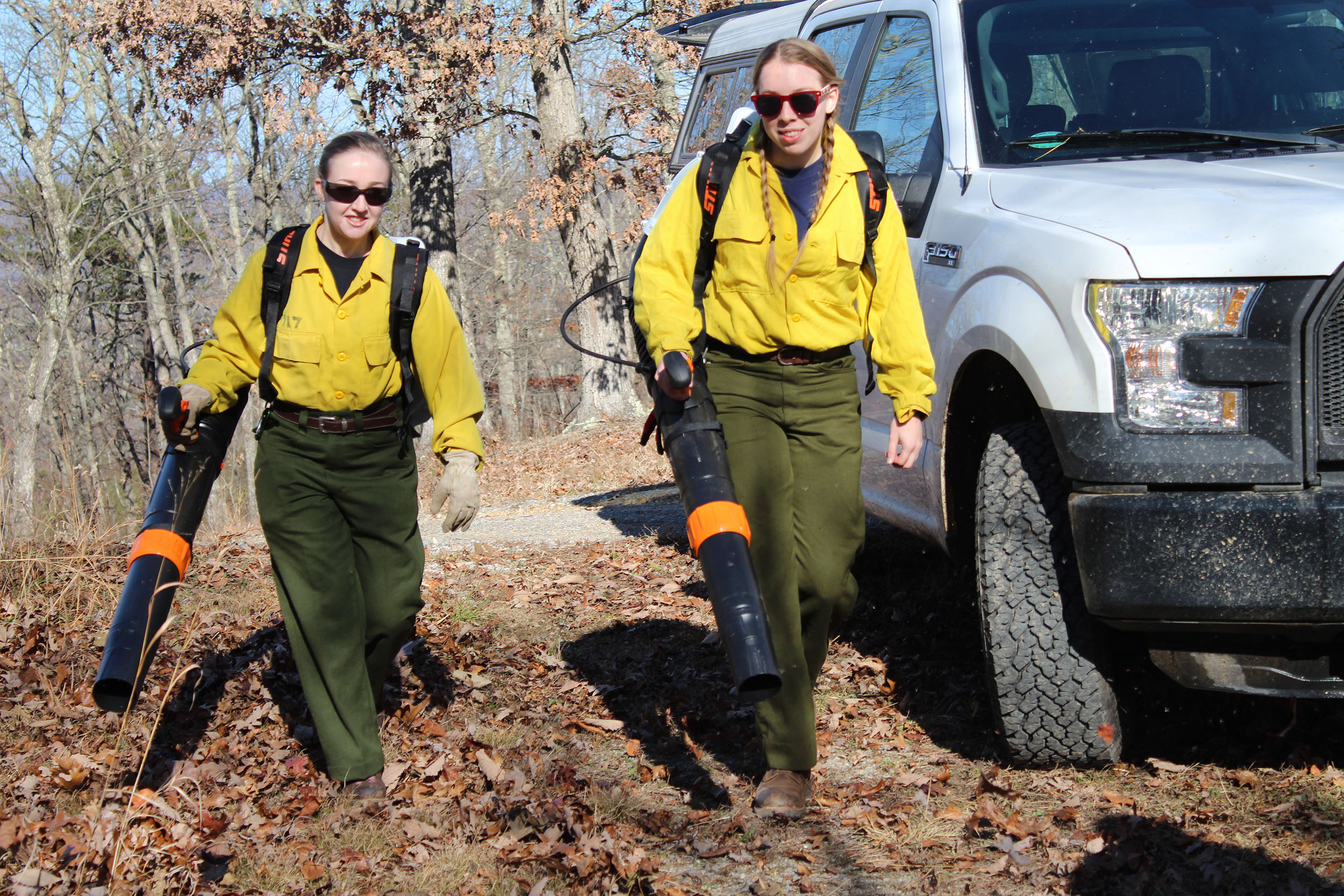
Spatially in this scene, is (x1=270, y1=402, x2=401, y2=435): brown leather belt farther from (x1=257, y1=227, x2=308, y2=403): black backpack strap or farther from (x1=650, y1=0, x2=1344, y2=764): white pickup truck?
(x1=650, y1=0, x2=1344, y2=764): white pickup truck

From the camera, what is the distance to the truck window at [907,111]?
4.31 m

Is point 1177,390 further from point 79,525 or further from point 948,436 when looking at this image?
point 79,525

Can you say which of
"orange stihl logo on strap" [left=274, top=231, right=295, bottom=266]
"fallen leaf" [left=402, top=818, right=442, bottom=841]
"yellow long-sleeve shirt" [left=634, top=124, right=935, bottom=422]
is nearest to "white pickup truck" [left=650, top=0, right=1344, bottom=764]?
"yellow long-sleeve shirt" [left=634, top=124, right=935, bottom=422]

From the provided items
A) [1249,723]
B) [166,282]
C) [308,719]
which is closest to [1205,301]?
[1249,723]

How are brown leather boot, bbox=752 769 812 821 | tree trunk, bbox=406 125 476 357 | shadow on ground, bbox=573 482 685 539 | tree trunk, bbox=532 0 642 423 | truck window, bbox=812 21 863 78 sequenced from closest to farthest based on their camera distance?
brown leather boot, bbox=752 769 812 821
truck window, bbox=812 21 863 78
shadow on ground, bbox=573 482 685 539
tree trunk, bbox=532 0 642 423
tree trunk, bbox=406 125 476 357

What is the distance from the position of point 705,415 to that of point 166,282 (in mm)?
28377

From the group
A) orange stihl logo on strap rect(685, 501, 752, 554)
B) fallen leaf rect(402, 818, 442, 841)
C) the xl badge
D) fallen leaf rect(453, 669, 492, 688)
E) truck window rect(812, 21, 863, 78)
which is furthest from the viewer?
truck window rect(812, 21, 863, 78)

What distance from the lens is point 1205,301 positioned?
3109mm

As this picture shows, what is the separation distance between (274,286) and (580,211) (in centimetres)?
1277

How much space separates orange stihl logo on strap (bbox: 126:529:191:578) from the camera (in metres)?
3.49

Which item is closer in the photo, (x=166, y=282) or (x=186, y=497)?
(x=186, y=497)

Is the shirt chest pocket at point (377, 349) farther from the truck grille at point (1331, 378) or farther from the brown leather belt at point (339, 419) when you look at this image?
the truck grille at point (1331, 378)

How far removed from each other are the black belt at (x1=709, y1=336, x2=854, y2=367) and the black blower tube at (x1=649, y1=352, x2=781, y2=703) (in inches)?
4.1

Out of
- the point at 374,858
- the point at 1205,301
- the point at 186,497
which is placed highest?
the point at 1205,301
